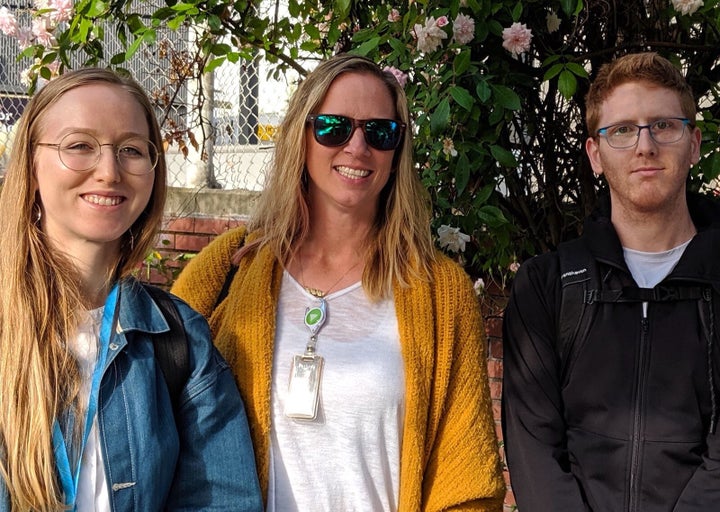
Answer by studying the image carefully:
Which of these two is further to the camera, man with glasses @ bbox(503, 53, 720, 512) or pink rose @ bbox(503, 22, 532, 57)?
pink rose @ bbox(503, 22, 532, 57)

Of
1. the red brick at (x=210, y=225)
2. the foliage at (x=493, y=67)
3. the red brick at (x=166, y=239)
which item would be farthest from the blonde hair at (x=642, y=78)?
the red brick at (x=166, y=239)

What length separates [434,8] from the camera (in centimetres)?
285

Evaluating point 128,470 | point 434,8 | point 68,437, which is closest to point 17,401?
point 68,437

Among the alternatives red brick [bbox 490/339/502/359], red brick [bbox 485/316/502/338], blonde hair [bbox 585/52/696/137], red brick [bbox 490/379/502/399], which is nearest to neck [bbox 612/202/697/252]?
blonde hair [bbox 585/52/696/137]

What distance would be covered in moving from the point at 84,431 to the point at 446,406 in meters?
0.95

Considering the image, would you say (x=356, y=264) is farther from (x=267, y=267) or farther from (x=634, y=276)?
(x=634, y=276)

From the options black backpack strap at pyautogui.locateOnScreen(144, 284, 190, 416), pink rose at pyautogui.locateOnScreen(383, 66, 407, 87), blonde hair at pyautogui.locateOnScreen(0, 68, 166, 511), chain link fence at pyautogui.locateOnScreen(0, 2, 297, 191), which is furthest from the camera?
chain link fence at pyautogui.locateOnScreen(0, 2, 297, 191)

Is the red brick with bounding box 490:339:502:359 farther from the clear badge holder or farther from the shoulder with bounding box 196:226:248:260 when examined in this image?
the clear badge holder

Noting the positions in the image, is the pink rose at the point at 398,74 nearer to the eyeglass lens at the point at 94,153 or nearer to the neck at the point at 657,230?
the neck at the point at 657,230

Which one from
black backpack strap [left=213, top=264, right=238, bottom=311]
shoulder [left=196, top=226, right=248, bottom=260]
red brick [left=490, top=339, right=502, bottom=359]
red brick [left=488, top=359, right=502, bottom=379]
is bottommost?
red brick [left=488, top=359, right=502, bottom=379]

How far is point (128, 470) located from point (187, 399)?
210mm

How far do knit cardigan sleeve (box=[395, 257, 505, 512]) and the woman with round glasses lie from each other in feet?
1.48

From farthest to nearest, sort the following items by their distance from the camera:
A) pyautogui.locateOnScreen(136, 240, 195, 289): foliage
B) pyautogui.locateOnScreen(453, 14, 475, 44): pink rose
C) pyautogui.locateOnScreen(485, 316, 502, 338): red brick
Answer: pyautogui.locateOnScreen(136, 240, 195, 289): foliage → pyautogui.locateOnScreen(485, 316, 502, 338): red brick → pyautogui.locateOnScreen(453, 14, 475, 44): pink rose

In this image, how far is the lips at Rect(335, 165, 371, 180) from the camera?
7.92 ft
